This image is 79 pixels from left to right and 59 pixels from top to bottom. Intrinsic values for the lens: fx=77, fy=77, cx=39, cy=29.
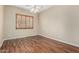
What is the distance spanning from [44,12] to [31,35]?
683 millimetres

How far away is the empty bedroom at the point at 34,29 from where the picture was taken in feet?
5.49

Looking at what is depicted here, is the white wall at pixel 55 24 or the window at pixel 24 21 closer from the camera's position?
the window at pixel 24 21

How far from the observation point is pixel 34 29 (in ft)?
6.33

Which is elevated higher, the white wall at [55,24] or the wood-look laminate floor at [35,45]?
the white wall at [55,24]

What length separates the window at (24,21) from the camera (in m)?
1.75

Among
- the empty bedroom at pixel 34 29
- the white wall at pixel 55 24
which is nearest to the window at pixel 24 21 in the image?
the empty bedroom at pixel 34 29

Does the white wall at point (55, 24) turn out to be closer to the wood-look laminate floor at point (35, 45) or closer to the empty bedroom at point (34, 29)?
the empty bedroom at point (34, 29)

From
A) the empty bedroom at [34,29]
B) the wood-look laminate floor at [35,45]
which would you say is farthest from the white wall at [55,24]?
the wood-look laminate floor at [35,45]

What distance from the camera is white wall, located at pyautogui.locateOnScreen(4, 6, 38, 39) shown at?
173cm

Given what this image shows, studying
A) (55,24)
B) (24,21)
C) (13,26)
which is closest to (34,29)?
(24,21)

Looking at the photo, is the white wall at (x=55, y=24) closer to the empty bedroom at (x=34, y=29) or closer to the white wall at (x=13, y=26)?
the empty bedroom at (x=34, y=29)
